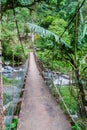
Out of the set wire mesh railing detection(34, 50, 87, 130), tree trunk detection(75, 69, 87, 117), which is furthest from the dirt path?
tree trunk detection(75, 69, 87, 117)

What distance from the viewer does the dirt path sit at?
3.90m

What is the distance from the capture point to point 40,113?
14.9ft

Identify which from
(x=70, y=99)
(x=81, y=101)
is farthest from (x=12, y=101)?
(x=81, y=101)

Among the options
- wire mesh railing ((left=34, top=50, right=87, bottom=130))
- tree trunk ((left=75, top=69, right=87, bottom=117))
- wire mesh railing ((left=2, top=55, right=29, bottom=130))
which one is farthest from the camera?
tree trunk ((left=75, top=69, right=87, bottom=117))

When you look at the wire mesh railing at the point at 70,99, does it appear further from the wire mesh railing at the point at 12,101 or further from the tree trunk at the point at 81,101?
the wire mesh railing at the point at 12,101

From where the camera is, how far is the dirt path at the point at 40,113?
12.8ft

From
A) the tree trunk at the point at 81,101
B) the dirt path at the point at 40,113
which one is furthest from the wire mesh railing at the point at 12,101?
the tree trunk at the point at 81,101

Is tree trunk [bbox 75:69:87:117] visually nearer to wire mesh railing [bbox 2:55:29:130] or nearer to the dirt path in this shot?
the dirt path

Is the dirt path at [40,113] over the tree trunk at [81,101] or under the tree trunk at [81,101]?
under

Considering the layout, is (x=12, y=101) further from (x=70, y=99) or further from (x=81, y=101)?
(x=81, y=101)

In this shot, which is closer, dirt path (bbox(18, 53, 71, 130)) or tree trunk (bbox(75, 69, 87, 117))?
dirt path (bbox(18, 53, 71, 130))

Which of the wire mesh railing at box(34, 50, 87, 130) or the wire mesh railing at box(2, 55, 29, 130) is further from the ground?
the wire mesh railing at box(2, 55, 29, 130)

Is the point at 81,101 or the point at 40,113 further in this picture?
the point at 81,101

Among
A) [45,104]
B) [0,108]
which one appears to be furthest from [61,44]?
[0,108]
